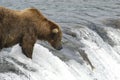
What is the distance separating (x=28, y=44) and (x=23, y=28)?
29cm

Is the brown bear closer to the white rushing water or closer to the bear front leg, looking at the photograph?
the bear front leg

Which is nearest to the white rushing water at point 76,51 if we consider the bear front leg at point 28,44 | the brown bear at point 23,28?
the bear front leg at point 28,44

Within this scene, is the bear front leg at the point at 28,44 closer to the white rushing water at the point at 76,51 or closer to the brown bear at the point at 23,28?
the brown bear at the point at 23,28

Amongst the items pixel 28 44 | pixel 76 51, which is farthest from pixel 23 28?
pixel 76 51

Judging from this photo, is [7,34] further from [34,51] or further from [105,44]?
[105,44]

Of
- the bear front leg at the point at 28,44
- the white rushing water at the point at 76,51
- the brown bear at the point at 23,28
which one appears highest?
the brown bear at the point at 23,28

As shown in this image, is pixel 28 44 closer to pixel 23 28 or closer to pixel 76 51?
pixel 23 28

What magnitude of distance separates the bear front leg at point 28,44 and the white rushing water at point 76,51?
0.43 ft

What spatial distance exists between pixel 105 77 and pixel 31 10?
2.67 meters

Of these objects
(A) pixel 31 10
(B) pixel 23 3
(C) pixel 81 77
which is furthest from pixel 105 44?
(B) pixel 23 3

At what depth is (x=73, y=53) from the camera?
8883mm

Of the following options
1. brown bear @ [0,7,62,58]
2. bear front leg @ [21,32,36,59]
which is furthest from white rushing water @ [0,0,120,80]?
brown bear @ [0,7,62,58]

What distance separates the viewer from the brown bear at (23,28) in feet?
23.0

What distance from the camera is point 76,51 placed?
901 cm
